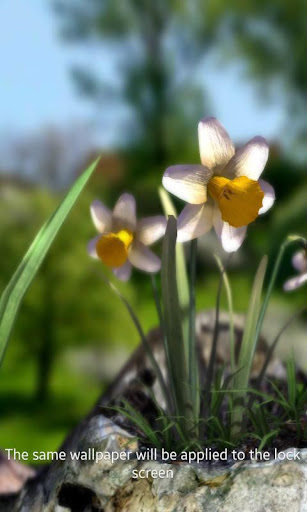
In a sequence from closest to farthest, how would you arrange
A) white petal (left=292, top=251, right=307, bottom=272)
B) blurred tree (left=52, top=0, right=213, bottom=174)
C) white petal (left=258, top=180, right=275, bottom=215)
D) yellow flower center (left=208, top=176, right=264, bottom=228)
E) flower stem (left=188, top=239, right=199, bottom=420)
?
yellow flower center (left=208, top=176, right=264, bottom=228)
white petal (left=258, top=180, right=275, bottom=215)
flower stem (left=188, top=239, right=199, bottom=420)
white petal (left=292, top=251, right=307, bottom=272)
blurred tree (left=52, top=0, right=213, bottom=174)

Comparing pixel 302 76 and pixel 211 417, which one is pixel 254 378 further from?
pixel 302 76

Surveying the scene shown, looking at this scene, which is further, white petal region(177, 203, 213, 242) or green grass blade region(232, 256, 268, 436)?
green grass blade region(232, 256, 268, 436)

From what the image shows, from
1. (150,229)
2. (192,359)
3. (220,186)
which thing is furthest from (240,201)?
(192,359)

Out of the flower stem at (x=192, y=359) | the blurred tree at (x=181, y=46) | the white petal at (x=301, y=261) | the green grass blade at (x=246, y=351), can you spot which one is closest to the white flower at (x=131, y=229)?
the flower stem at (x=192, y=359)

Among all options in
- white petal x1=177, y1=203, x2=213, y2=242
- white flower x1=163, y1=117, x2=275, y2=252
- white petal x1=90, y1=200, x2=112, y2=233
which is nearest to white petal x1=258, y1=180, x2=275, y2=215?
white flower x1=163, y1=117, x2=275, y2=252

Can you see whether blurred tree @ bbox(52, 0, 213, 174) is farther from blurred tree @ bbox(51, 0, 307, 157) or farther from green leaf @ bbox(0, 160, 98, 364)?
green leaf @ bbox(0, 160, 98, 364)

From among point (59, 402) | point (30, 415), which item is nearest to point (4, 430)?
point (30, 415)

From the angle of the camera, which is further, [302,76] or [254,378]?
[302,76]
